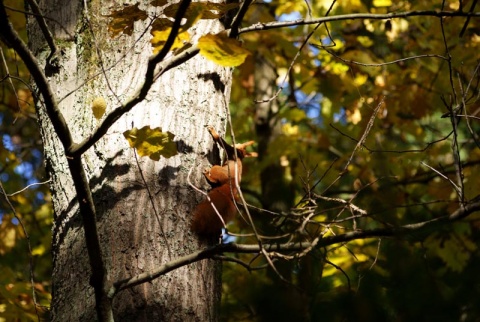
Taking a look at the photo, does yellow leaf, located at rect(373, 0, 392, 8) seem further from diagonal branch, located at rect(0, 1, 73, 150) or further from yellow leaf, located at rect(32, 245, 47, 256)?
diagonal branch, located at rect(0, 1, 73, 150)

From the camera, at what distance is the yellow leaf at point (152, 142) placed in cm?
180

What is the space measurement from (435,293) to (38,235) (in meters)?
4.25

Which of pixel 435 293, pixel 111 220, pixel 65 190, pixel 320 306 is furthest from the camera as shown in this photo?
pixel 65 190

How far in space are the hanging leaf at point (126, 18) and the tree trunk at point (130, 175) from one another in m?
0.06

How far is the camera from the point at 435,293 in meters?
1.03

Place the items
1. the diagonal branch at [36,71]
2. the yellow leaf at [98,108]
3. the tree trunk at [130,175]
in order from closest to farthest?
1. the diagonal branch at [36,71]
2. the tree trunk at [130,175]
3. the yellow leaf at [98,108]

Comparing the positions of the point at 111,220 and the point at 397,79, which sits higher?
the point at 397,79

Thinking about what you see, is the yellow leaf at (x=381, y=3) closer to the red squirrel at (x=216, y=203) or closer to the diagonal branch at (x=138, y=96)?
the red squirrel at (x=216, y=203)

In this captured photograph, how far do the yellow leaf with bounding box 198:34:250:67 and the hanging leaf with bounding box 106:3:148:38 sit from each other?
417mm

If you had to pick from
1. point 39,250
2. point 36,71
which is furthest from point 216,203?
point 39,250

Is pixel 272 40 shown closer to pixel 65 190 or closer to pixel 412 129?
pixel 412 129

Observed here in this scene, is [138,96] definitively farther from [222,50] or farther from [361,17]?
[361,17]

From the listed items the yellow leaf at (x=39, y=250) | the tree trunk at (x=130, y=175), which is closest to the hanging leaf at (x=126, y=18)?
the tree trunk at (x=130, y=175)

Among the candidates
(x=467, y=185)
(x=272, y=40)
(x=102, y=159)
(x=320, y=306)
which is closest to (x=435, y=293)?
(x=320, y=306)
